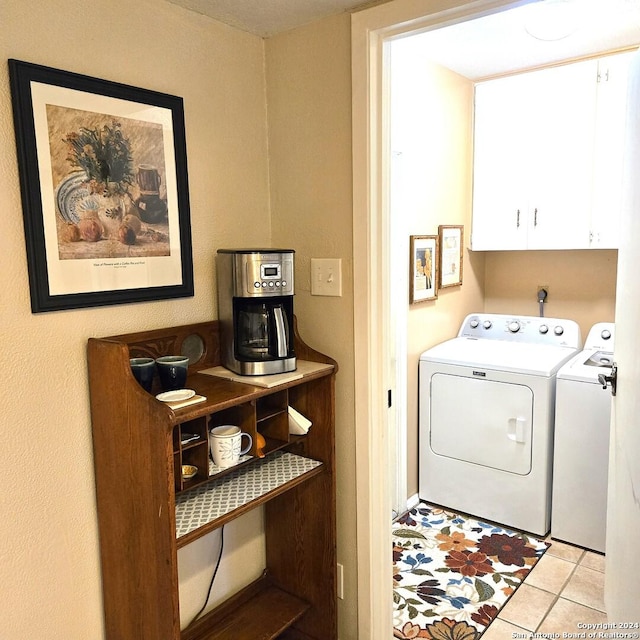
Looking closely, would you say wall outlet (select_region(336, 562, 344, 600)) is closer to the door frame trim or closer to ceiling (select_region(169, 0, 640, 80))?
the door frame trim

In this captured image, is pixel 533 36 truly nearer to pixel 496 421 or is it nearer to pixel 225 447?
pixel 496 421

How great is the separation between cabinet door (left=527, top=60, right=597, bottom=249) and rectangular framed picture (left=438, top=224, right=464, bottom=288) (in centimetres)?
40

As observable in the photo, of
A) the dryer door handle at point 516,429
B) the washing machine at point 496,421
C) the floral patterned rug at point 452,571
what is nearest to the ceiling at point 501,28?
the washing machine at point 496,421

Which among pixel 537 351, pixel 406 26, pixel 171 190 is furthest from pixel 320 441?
pixel 537 351

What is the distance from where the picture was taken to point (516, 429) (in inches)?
106

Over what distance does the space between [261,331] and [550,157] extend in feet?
6.90

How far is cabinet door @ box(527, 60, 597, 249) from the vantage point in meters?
2.79

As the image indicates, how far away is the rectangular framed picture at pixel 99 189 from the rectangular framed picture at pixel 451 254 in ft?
5.62

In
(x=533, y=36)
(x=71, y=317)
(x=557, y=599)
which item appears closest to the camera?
(x=71, y=317)

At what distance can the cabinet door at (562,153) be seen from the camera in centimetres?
279

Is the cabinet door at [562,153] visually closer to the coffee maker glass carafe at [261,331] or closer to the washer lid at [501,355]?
the washer lid at [501,355]

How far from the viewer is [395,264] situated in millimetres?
2682

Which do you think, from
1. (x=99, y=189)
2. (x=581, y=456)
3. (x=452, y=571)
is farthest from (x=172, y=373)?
(x=581, y=456)

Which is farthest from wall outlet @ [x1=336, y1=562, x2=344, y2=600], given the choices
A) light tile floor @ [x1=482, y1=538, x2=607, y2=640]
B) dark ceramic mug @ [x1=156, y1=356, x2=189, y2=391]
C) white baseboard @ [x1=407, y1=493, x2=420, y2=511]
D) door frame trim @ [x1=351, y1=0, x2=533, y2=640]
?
white baseboard @ [x1=407, y1=493, x2=420, y2=511]
